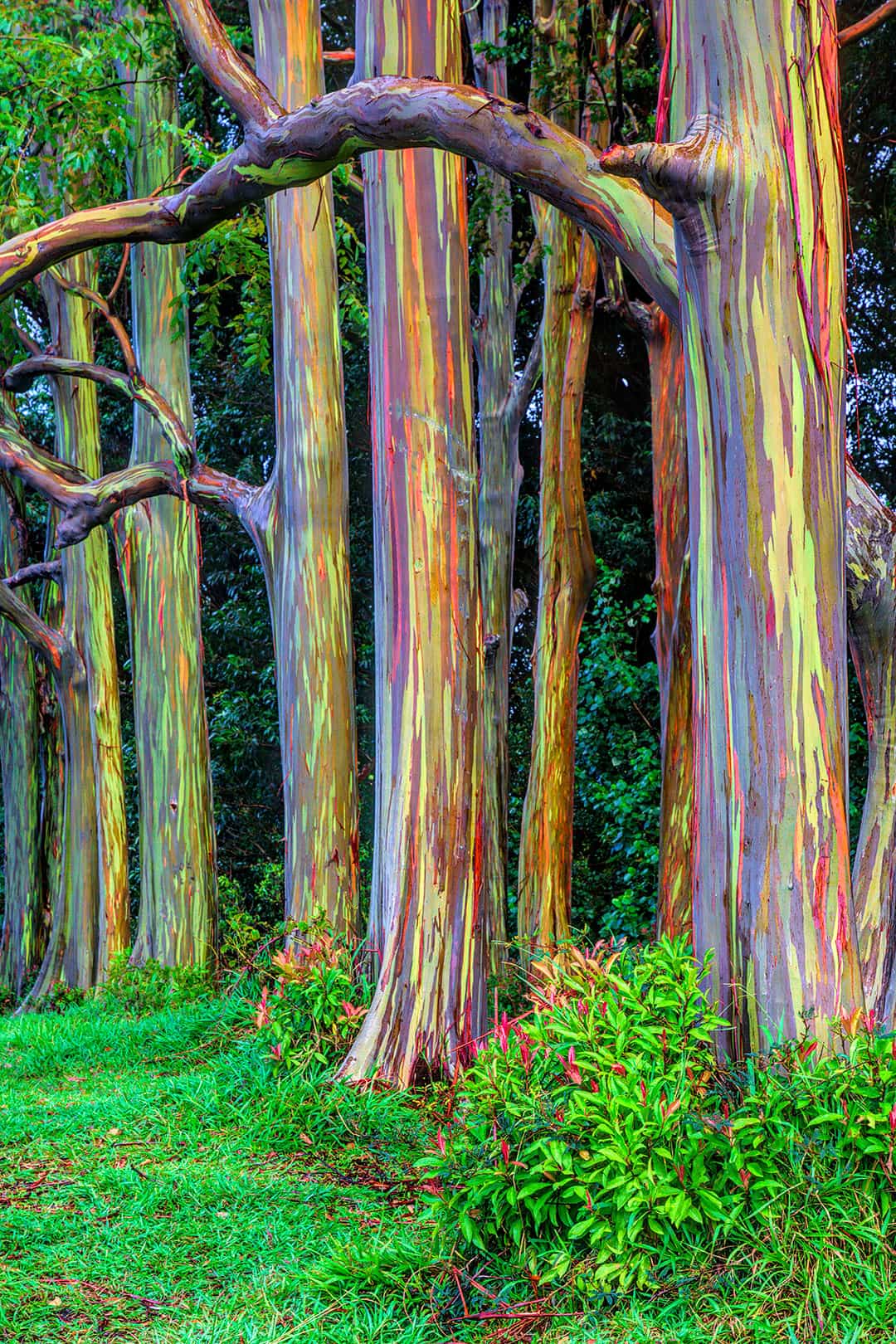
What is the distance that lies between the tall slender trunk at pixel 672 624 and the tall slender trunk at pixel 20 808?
9.10m

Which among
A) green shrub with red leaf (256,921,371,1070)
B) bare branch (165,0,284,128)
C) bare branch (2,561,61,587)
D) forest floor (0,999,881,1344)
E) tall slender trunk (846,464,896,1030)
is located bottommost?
forest floor (0,999,881,1344)

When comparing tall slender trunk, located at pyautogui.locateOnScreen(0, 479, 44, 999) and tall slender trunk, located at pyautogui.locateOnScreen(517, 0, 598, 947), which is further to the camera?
tall slender trunk, located at pyautogui.locateOnScreen(0, 479, 44, 999)

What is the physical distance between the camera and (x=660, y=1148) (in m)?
3.32

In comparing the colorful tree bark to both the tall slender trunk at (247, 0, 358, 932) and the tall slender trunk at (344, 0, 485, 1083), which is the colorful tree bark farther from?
the tall slender trunk at (344, 0, 485, 1083)

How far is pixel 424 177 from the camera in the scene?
5980 millimetres

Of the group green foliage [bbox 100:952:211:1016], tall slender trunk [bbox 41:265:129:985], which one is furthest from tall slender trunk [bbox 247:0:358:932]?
tall slender trunk [bbox 41:265:129:985]

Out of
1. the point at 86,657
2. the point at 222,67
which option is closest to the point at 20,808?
the point at 86,657

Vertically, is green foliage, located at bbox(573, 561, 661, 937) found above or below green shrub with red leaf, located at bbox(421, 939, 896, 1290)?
above

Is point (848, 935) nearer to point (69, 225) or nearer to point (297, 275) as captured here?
point (69, 225)

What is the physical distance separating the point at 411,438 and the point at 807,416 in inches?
93.2

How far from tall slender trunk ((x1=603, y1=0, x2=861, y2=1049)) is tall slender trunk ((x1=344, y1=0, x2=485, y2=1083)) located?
6.31 ft

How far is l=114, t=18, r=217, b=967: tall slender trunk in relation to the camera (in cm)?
1048

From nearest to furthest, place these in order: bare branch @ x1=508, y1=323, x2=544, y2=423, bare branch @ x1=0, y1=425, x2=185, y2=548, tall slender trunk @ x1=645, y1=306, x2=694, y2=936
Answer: tall slender trunk @ x1=645, y1=306, x2=694, y2=936 < bare branch @ x1=0, y1=425, x2=185, y2=548 < bare branch @ x1=508, y1=323, x2=544, y2=423

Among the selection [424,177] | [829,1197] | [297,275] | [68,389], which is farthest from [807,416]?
[68,389]
